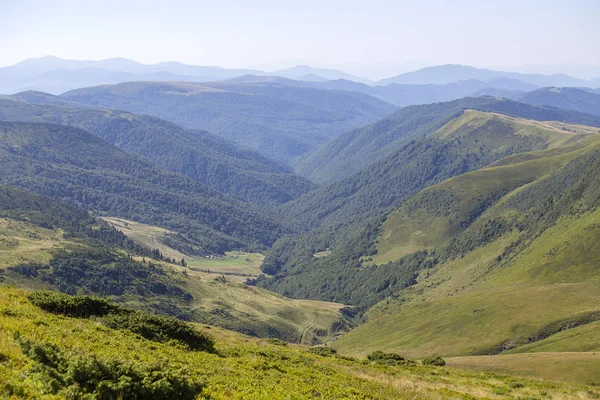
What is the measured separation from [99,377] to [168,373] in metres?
2.73

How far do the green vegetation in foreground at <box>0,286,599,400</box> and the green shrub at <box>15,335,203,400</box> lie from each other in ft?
0.11

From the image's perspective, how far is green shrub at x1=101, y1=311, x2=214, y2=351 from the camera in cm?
3141

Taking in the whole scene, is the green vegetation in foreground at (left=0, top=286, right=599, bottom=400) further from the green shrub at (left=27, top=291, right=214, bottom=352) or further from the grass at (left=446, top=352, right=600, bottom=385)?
the grass at (left=446, top=352, right=600, bottom=385)

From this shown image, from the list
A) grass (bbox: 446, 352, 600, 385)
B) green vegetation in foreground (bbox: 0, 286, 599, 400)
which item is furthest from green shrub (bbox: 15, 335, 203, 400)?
grass (bbox: 446, 352, 600, 385)

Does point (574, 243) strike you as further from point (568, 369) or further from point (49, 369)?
point (49, 369)

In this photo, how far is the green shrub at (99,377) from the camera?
15.1 metres

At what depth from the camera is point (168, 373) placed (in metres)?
18.3

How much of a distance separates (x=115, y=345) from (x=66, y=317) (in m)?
6.73

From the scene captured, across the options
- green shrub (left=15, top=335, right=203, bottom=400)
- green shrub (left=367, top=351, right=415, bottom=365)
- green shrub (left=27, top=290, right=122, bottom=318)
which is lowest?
green shrub (left=367, top=351, right=415, bottom=365)

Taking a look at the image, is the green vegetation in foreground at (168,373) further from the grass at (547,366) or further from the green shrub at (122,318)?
the grass at (547,366)

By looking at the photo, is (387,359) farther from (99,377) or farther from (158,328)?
(99,377)

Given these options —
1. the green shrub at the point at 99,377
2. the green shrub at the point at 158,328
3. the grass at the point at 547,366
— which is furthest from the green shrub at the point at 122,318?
the grass at the point at 547,366

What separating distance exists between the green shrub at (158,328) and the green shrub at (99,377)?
13.5 metres

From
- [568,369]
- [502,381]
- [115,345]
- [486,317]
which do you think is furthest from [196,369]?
[486,317]
